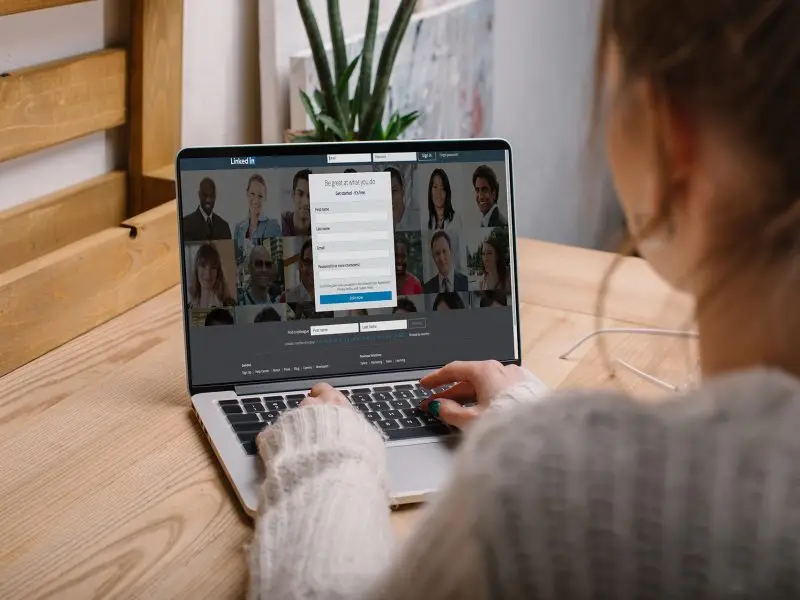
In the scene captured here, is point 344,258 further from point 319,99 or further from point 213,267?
point 319,99

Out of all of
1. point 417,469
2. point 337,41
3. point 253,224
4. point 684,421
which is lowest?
point 417,469

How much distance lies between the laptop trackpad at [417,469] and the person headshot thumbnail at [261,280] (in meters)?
0.21

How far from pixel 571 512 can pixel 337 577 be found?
243mm

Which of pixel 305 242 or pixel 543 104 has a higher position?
pixel 543 104

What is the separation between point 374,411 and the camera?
955 mm

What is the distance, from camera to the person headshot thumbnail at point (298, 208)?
39.8 inches

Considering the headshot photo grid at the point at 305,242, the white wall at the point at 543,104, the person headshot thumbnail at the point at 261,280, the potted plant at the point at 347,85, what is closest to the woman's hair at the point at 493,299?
the headshot photo grid at the point at 305,242

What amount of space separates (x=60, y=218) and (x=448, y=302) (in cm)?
49

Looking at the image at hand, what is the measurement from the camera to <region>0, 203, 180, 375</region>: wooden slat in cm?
104

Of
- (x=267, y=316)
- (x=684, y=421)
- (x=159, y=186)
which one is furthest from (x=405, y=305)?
(x=684, y=421)

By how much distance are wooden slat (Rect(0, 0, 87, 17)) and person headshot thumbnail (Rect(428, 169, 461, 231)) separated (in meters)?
0.44

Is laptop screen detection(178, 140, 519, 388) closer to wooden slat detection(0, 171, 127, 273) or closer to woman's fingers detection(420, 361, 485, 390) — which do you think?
woman's fingers detection(420, 361, 485, 390)

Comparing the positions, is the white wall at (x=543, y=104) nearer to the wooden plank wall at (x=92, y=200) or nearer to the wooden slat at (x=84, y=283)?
the wooden plank wall at (x=92, y=200)

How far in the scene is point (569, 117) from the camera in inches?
93.4
